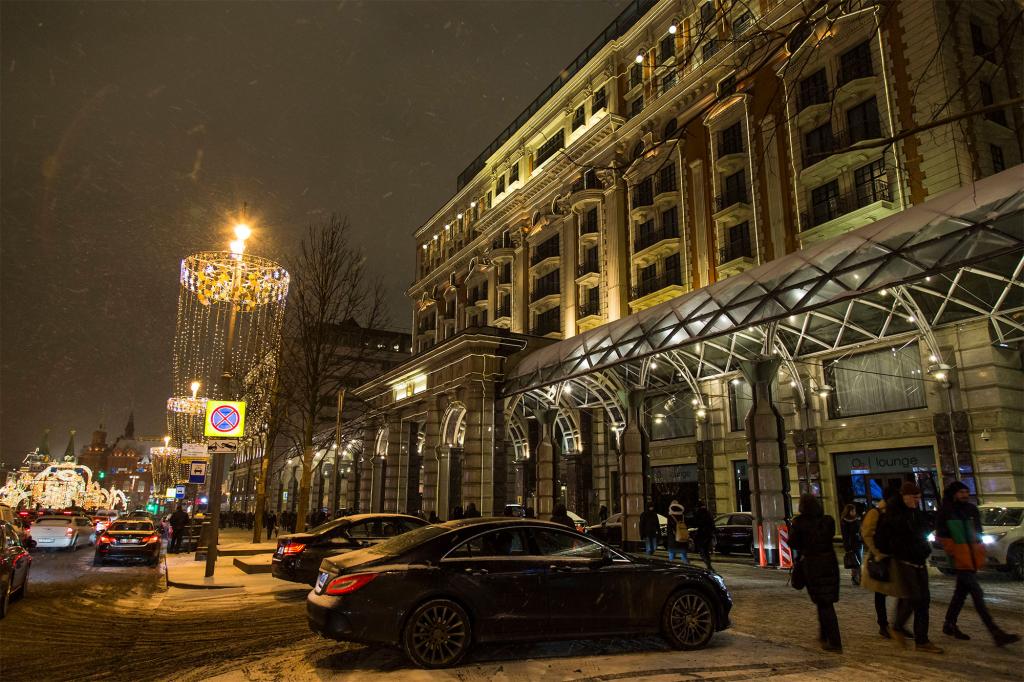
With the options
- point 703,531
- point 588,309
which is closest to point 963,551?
point 703,531

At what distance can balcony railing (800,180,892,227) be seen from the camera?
2262 cm

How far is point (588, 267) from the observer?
35938 mm

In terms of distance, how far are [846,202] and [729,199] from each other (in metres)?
5.86

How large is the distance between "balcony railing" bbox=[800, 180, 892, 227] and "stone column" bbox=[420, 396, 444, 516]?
713 inches

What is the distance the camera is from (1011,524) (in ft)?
48.2

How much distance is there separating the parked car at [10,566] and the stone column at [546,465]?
1850 cm

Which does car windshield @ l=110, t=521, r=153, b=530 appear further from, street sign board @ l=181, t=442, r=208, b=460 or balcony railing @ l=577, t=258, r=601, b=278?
balcony railing @ l=577, t=258, r=601, b=278

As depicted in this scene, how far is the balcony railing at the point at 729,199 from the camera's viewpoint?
28.4m

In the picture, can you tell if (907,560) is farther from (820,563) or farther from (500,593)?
(500,593)

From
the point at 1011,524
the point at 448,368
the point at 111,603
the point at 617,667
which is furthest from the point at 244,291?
the point at 1011,524

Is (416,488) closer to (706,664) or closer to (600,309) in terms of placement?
(600,309)

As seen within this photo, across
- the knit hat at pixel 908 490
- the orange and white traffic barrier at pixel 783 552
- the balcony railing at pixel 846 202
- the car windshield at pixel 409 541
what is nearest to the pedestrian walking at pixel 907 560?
the knit hat at pixel 908 490

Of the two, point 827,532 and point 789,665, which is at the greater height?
point 827,532

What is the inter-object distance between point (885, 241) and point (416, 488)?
29.6m
